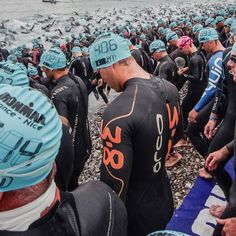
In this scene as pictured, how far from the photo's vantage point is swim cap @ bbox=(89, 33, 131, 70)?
2.84 m

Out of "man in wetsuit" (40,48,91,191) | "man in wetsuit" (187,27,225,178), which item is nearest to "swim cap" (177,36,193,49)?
"man in wetsuit" (187,27,225,178)

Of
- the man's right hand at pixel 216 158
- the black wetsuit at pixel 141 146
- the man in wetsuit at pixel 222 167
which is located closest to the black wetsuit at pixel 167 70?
the man in wetsuit at pixel 222 167

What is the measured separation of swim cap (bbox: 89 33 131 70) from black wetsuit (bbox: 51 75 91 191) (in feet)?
4.49

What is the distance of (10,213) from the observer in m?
1.21

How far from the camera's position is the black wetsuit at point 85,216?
1256 mm

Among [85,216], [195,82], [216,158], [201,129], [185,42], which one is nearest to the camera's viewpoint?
[85,216]

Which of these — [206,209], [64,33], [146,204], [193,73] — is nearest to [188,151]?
[193,73]

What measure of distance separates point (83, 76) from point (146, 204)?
311 inches

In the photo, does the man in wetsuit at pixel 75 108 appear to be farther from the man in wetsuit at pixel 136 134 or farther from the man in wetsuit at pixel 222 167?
the man in wetsuit at pixel 222 167

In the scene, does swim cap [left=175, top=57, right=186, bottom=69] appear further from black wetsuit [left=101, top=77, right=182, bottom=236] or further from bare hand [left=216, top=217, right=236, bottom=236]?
bare hand [left=216, top=217, right=236, bottom=236]

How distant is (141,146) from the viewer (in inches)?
100.0

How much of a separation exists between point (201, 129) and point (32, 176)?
439 centimetres

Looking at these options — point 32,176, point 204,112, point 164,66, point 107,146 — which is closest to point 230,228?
point 107,146

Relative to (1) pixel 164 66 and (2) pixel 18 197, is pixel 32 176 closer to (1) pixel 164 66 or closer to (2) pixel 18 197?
(2) pixel 18 197
